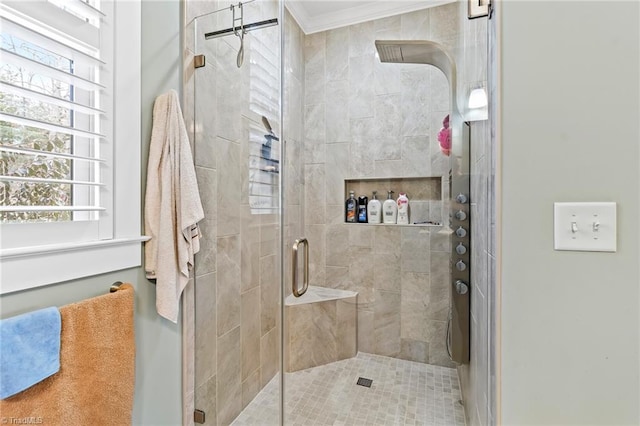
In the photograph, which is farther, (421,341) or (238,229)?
(421,341)

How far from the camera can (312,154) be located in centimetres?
224

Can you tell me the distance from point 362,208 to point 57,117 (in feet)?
5.82

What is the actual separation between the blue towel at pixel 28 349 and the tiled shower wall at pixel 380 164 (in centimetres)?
149

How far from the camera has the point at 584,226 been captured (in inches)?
29.0

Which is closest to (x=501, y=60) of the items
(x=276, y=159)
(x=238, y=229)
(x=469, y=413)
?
(x=276, y=159)

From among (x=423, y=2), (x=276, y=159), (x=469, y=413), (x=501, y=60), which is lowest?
(x=469, y=413)

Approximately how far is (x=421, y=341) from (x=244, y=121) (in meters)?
1.83

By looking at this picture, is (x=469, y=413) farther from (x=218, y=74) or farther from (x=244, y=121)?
(x=218, y=74)

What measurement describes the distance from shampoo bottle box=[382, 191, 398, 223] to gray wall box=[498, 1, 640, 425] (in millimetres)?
1345

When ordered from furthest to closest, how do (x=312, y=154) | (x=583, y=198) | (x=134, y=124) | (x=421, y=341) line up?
(x=312, y=154)
(x=421, y=341)
(x=134, y=124)
(x=583, y=198)

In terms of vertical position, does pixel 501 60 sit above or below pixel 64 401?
above

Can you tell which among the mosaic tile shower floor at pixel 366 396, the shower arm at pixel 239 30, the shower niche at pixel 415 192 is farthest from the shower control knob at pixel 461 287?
the shower arm at pixel 239 30

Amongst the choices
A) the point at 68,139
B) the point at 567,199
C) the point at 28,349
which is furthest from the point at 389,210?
the point at 28,349

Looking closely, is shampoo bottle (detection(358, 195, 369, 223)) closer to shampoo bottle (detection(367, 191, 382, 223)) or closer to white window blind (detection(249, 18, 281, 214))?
shampoo bottle (detection(367, 191, 382, 223))
